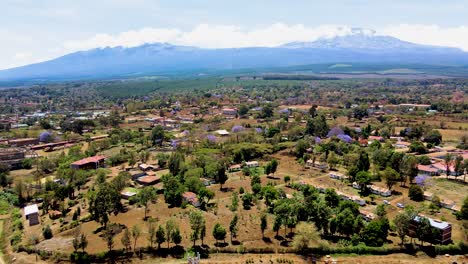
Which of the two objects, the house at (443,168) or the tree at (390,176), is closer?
the tree at (390,176)

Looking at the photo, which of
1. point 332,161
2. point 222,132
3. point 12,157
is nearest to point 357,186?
point 332,161

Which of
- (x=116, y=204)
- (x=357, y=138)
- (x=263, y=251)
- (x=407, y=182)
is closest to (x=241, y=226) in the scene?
(x=263, y=251)

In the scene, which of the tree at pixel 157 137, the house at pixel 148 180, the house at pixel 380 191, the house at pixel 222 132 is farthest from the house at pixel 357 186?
the tree at pixel 157 137

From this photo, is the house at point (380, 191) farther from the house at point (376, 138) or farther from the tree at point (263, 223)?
the house at point (376, 138)

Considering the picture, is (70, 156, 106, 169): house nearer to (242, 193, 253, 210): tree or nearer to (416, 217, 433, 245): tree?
(242, 193, 253, 210): tree

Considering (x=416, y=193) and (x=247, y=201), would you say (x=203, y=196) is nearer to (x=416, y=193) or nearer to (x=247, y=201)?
(x=247, y=201)

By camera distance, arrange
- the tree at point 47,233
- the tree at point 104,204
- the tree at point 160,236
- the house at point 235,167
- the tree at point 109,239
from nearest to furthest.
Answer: the tree at point 109,239, the tree at point 160,236, the tree at point 47,233, the tree at point 104,204, the house at point 235,167

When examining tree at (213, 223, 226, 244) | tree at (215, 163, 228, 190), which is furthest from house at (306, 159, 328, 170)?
tree at (213, 223, 226, 244)

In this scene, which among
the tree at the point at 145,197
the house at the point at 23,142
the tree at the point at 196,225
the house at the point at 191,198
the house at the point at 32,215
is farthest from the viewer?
the house at the point at 23,142
